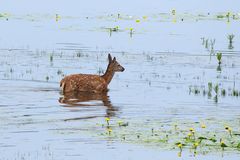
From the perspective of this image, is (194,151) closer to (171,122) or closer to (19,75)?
(171,122)

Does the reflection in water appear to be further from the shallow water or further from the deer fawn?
the deer fawn

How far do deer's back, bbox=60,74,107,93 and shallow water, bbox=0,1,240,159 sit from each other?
319 millimetres

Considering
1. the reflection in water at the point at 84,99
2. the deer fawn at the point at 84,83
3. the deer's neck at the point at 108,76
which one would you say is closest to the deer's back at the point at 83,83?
the deer fawn at the point at 84,83

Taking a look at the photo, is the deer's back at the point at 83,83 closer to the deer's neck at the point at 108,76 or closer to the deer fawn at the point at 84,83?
the deer fawn at the point at 84,83

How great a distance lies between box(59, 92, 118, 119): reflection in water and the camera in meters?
20.5

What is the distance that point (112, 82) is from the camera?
2525 cm

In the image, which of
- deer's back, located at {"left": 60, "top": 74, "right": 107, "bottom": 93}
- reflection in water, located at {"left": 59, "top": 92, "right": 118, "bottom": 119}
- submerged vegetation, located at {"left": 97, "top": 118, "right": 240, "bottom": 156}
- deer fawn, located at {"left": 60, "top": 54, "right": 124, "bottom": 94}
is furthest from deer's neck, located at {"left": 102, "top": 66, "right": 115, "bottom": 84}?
submerged vegetation, located at {"left": 97, "top": 118, "right": 240, "bottom": 156}

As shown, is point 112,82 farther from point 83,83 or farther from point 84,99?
point 84,99

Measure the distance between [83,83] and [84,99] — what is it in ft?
3.66

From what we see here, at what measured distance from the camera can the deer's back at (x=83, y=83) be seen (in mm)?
22697

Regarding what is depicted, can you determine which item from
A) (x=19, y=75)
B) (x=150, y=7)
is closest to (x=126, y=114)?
(x=19, y=75)

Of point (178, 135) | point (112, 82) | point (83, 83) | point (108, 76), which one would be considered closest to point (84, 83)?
point (83, 83)

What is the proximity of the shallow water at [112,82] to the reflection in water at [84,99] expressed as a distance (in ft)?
0.09

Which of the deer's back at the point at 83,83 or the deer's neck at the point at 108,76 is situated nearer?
the deer's back at the point at 83,83
